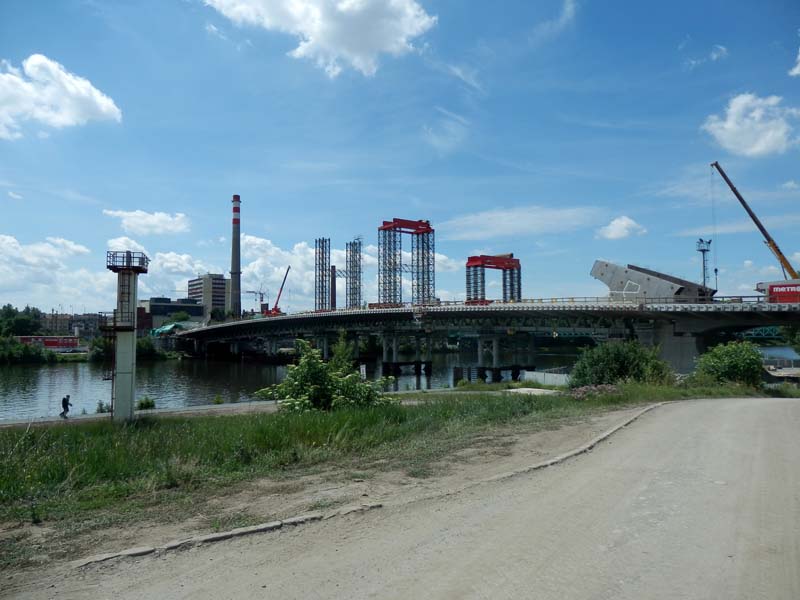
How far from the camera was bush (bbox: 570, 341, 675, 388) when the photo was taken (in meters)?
25.0

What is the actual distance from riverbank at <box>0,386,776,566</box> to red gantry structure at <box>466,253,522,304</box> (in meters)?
92.8

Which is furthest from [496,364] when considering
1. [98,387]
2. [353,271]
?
[353,271]

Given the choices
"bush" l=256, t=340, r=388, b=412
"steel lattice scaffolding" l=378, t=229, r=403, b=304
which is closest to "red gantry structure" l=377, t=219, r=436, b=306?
"steel lattice scaffolding" l=378, t=229, r=403, b=304

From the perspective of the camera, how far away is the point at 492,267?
113875mm

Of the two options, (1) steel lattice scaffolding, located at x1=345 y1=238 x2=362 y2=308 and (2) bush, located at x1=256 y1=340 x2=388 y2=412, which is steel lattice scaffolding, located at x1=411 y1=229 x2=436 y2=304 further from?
(2) bush, located at x1=256 y1=340 x2=388 y2=412

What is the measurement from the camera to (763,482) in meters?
8.23

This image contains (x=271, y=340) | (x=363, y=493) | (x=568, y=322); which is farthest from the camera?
(x=271, y=340)

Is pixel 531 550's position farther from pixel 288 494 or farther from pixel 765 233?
pixel 765 233

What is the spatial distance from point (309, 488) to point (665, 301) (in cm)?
4673

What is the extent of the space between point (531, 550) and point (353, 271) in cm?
13517

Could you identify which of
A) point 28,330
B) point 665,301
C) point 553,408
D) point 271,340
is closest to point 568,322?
point 665,301

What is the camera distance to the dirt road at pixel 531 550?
193 inches

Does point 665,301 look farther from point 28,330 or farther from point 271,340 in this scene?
point 28,330

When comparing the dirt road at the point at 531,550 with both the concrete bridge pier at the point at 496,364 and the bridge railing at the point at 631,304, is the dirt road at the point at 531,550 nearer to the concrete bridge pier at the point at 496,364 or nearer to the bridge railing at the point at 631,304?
the bridge railing at the point at 631,304
